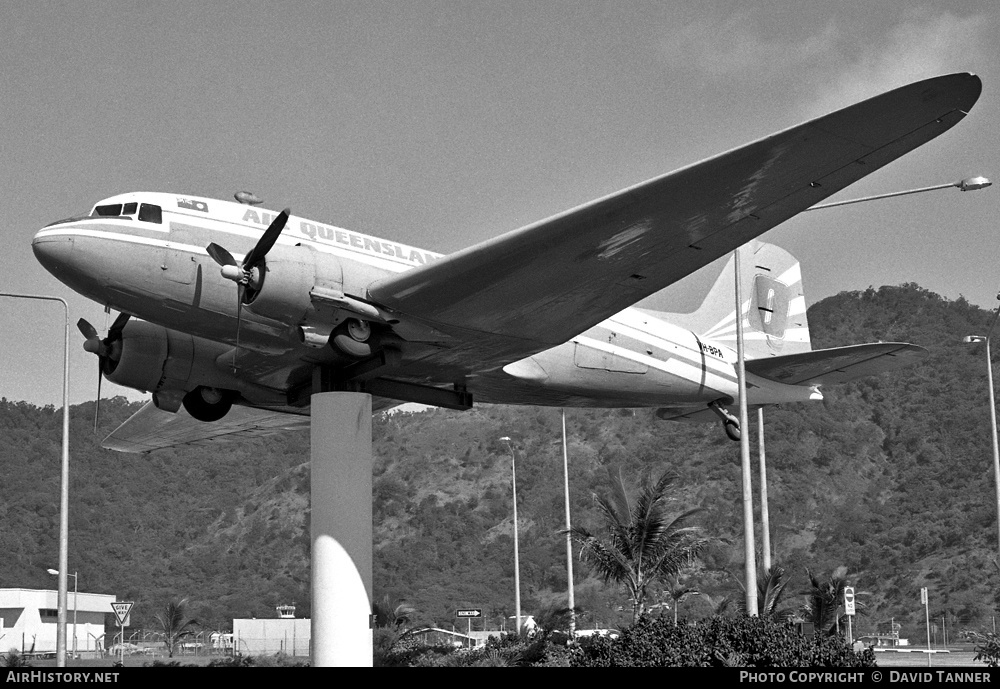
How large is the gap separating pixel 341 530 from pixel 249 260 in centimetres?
704

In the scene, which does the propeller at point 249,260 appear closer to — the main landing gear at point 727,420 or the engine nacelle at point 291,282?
the engine nacelle at point 291,282

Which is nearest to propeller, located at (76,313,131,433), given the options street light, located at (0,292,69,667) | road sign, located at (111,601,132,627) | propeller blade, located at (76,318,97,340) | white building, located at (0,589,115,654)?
propeller blade, located at (76,318,97,340)

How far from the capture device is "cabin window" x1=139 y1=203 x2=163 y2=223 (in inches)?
977

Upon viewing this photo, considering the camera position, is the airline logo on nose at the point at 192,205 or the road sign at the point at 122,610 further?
the road sign at the point at 122,610

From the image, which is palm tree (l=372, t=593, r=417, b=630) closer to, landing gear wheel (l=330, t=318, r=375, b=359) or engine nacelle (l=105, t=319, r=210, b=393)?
engine nacelle (l=105, t=319, r=210, b=393)

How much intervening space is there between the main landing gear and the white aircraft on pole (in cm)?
365

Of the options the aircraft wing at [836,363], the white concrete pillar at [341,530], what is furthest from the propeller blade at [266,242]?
the aircraft wing at [836,363]

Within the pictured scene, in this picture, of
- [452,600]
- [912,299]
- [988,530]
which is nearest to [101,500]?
[452,600]

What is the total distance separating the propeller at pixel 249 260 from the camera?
77.5 ft

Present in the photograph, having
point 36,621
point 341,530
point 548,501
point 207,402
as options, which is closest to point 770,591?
point 341,530

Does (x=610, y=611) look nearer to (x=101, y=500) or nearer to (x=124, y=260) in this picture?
(x=101, y=500)

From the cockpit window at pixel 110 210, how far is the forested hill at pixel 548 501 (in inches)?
3235

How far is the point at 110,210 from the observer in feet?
81.7

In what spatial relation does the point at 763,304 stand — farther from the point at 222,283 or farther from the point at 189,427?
the point at 222,283
